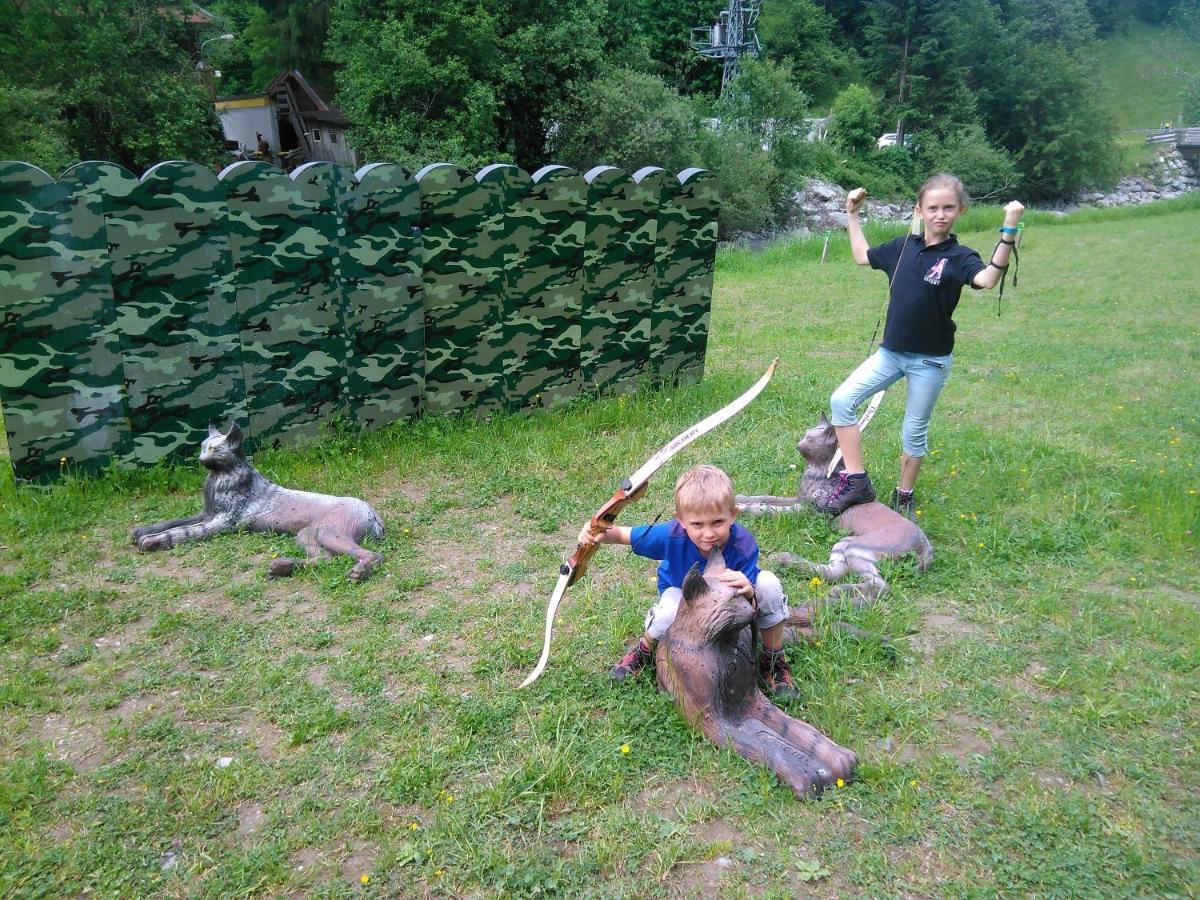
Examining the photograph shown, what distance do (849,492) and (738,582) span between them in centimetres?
221

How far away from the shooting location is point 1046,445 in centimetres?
726

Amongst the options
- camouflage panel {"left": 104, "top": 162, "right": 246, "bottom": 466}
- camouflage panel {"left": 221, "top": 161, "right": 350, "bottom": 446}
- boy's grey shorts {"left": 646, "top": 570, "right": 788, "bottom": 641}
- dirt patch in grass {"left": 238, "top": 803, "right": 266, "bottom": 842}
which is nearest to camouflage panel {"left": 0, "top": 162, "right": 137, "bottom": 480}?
camouflage panel {"left": 104, "top": 162, "right": 246, "bottom": 466}

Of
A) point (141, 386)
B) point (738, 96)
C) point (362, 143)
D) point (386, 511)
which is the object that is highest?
point (738, 96)

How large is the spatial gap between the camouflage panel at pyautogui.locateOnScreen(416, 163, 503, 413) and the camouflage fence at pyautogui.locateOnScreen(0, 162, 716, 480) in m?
0.02

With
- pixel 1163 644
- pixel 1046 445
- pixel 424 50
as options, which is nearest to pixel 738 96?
pixel 424 50

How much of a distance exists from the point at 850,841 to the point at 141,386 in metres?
5.81

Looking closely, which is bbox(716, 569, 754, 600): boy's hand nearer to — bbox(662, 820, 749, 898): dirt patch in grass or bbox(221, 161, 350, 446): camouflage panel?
bbox(662, 820, 749, 898): dirt patch in grass

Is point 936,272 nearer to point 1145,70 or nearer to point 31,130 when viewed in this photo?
→ point 31,130

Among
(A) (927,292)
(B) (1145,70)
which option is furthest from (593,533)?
(B) (1145,70)

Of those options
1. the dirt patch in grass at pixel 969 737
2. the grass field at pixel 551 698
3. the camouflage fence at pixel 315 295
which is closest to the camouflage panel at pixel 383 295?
the camouflage fence at pixel 315 295

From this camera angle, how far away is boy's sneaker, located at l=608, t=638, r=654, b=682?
4.11 metres

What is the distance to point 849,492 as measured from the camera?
5.47 metres

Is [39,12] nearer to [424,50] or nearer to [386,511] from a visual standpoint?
[424,50]

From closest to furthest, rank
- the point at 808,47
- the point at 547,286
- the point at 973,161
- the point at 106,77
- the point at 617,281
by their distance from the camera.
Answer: the point at 547,286 → the point at 617,281 → the point at 106,77 → the point at 973,161 → the point at 808,47
